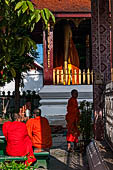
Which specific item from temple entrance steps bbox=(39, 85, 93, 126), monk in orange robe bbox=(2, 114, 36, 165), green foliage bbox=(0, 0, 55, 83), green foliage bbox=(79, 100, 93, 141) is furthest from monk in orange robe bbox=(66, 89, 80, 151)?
temple entrance steps bbox=(39, 85, 93, 126)

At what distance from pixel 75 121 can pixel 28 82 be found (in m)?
24.5

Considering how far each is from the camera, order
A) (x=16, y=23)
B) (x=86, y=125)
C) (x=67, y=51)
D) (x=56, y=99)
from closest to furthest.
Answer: (x=16, y=23) → (x=86, y=125) → (x=56, y=99) → (x=67, y=51)

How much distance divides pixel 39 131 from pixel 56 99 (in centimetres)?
669

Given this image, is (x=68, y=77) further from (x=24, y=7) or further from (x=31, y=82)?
(x=31, y=82)

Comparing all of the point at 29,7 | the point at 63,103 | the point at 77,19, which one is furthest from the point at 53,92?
the point at 29,7

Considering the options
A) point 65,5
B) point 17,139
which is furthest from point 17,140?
point 65,5

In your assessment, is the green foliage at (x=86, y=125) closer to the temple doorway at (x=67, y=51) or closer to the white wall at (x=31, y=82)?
the temple doorway at (x=67, y=51)

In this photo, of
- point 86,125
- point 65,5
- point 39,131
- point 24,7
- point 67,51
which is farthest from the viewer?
point 67,51

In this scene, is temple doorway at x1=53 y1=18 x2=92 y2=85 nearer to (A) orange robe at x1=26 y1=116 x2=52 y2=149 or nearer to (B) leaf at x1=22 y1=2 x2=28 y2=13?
(A) orange robe at x1=26 y1=116 x2=52 y2=149

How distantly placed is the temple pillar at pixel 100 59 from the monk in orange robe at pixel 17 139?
142 centimetres

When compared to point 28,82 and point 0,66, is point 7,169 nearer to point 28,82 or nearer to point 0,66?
point 0,66

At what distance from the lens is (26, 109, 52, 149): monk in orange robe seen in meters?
5.68

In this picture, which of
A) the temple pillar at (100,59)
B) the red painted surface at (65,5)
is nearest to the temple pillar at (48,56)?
the red painted surface at (65,5)

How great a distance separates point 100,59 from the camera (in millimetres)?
6207
